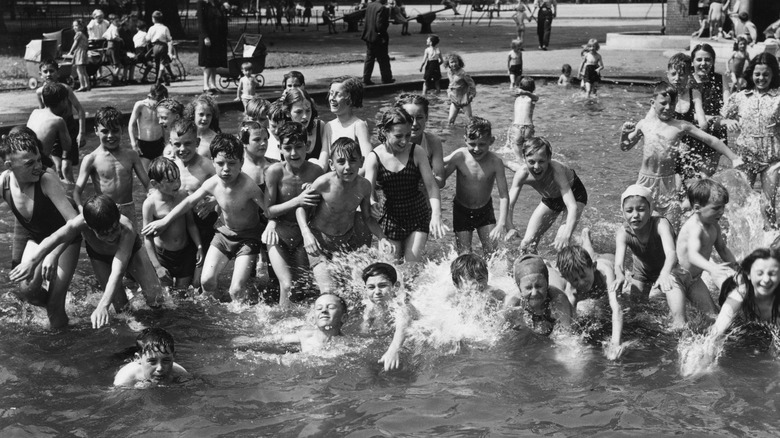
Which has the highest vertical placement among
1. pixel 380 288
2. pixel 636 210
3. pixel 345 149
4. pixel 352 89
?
pixel 352 89

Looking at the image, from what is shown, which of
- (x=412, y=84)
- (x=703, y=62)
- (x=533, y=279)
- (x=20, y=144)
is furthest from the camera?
(x=412, y=84)

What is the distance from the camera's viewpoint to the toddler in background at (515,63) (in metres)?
21.0

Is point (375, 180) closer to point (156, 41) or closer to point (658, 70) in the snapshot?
point (156, 41)

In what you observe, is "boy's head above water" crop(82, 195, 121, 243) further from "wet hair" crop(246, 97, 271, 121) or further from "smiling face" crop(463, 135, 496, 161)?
"smiling face" crop(463, 135, 496, 161)

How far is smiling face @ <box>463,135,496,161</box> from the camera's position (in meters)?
8.70

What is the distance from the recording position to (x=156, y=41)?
67.9ft

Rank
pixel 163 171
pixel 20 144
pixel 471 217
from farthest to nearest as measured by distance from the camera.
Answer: pixel 471 217 < pixel 163 171 < pixel 20 144

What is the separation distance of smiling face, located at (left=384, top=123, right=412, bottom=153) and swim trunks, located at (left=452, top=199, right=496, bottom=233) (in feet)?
3.29

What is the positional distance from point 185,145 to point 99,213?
64.5 inches

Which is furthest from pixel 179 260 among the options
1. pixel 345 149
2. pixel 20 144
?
pixel 345 149

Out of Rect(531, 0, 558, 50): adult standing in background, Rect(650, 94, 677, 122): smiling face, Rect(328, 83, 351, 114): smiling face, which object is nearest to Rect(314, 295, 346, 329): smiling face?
Rect(328, 83, 351, 114): smiling face

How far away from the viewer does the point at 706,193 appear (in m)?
7.38

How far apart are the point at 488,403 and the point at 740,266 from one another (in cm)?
215

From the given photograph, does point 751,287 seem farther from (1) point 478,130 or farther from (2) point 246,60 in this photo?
(2) point 246,60
